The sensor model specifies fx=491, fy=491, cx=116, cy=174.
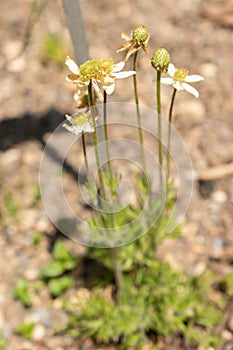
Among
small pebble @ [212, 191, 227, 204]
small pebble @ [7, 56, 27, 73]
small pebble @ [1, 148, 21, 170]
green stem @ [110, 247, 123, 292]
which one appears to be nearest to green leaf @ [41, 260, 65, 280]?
green stem @ [110, 247, 123, 292]

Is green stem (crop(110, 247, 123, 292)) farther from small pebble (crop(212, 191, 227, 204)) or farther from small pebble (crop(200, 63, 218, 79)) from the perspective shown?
small pebble (crop(200, 63, 218, 79))

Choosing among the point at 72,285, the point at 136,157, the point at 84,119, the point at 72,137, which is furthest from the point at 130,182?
the point at 84,119

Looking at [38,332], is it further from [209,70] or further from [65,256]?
[209,70]

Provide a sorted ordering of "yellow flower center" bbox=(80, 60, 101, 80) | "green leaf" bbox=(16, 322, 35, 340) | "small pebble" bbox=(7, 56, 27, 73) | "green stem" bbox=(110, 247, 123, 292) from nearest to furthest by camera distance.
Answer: "yellow flower center" bbox=(80, 60, 101, 80), "green stem" bbox=(110, 247, 123, 292), "green leaf" bbox=(16, 322, 35, 340), "small pebble" bbox=(7, 56, 27, 73)

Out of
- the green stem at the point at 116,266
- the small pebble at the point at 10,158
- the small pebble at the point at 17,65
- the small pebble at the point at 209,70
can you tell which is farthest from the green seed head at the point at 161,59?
the small pebble at the point at 17,65

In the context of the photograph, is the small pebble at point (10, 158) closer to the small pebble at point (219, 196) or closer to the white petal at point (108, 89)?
the small pebble at point (219, 196)

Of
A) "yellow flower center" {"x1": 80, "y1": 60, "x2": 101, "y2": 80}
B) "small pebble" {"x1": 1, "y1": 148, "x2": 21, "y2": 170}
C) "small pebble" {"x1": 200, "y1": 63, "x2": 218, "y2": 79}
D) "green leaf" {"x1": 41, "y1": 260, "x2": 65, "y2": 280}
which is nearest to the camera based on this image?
"yellow flower center" {"x1": 80, "y1": 60, "x2": 101, "y2": 80}
